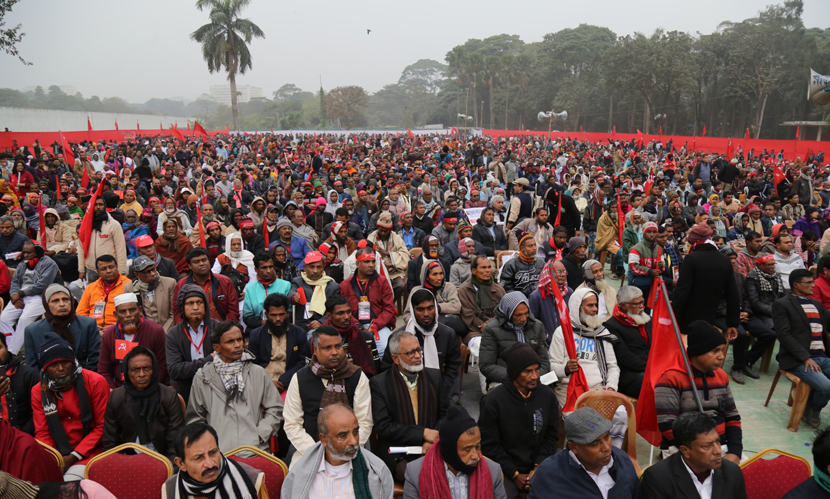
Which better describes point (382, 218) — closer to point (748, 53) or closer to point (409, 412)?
point (409, 412)

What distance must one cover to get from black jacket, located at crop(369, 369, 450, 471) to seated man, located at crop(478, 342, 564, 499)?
37 cm

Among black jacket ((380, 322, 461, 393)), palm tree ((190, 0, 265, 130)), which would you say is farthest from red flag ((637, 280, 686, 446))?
palm tree ((190, 0, 265, 130))

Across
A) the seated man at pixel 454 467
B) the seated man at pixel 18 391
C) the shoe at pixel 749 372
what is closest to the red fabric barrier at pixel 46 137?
the seated man at pixel 18 391

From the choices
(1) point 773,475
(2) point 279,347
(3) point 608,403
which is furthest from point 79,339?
(1) point 773,475

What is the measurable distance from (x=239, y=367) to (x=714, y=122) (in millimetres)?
43478

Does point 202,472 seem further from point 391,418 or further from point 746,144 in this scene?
point 746,144

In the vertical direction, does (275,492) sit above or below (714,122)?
below

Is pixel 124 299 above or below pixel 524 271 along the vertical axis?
above

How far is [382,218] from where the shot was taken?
22.6 feet

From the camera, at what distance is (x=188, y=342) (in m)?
4.14

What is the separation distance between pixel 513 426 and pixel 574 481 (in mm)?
602

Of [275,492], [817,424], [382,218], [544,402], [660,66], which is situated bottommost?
[817,424]

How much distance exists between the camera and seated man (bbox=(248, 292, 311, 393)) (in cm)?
415

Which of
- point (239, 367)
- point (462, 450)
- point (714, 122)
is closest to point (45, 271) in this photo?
point (239, 367)
